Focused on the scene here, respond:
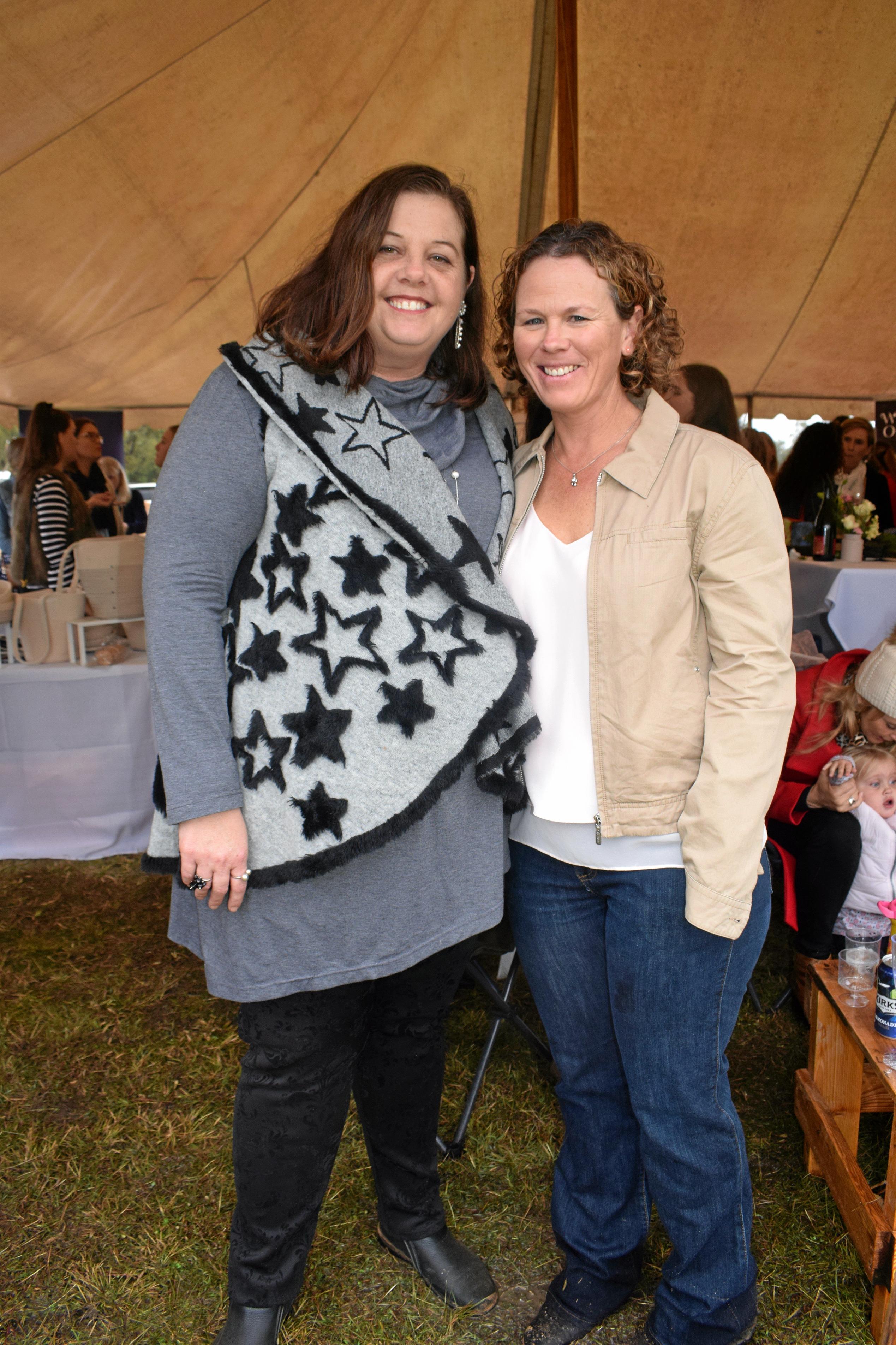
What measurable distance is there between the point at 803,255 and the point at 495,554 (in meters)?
4.85

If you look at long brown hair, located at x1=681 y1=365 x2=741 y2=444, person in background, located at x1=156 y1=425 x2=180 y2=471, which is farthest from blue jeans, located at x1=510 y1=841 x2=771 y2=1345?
person in background, located at x1=156 y1=425 x2=180 y2=471

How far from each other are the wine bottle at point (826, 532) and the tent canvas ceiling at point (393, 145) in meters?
1.83

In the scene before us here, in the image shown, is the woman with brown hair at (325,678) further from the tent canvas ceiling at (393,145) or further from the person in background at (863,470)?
the person in background at (863,470)

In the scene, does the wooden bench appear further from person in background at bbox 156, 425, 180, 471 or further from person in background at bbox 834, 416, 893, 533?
person in background at bbox 156, 425, 180, 471

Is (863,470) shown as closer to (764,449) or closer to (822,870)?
(764,449)

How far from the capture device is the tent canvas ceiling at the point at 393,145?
146 inches

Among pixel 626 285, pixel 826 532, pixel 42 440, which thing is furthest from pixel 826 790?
pixel 42 440

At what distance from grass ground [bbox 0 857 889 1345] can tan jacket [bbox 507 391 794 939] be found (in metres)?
0.89

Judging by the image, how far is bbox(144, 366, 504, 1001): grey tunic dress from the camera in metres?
1.18

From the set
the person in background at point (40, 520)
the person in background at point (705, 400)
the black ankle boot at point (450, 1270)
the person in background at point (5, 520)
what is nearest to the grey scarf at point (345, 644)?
the black ankle boot at point (450, 1270)

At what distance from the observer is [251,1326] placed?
1396 mm

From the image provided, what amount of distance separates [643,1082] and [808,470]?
3953 millimetres

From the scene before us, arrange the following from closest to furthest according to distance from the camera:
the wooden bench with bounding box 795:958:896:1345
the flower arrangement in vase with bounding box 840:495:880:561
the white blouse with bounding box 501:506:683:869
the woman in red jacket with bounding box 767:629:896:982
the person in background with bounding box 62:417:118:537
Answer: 1. the white blouse with bounding box 501:506:683:869
2. the wooden bench with bounding box 795:958:896:1345
3. the woman in red jacket with bounding box 767:629:896:982
4. the flower arrangement in vase with bounding box 840:495:880:561
5. the person in background with bounding box 62:417:118:537

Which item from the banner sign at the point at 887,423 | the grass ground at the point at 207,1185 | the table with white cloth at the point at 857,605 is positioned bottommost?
the grass ground at the point at 207,1185
